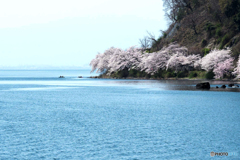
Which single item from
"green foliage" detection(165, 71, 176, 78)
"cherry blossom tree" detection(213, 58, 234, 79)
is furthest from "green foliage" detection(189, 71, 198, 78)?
"cherry blossom tree" detection(213, 58, 234, 79)

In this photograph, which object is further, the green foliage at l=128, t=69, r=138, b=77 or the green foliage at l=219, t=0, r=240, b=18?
the green foliage at l=128, t=69, r=138, b=77

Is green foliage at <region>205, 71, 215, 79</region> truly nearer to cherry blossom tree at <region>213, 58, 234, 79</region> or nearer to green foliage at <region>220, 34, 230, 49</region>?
cherry blossom tree at <region>213, 58, 234, 79</region>

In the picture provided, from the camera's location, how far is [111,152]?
2100 cm

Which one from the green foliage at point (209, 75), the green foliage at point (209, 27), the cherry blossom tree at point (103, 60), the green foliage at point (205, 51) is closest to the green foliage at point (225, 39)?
the green foliage at point (205, 51)

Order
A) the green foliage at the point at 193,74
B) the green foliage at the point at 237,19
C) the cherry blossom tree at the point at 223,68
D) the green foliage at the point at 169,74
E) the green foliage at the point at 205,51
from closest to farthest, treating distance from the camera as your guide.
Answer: the cherry blossom tree at the point at 223,68
the green foliage at the point at 237,19
the green foliage at the point at 193,74
the green foliage at the point at 205,51
the green foliage at the point at 169,74

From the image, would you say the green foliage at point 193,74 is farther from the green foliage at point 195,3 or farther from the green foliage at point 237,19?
the green foliage at point 195,3

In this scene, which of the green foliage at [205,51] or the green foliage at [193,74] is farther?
the green foliage at [205,51]

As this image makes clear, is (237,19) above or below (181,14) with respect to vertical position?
below

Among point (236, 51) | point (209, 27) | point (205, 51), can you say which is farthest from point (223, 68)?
point (209, 27)

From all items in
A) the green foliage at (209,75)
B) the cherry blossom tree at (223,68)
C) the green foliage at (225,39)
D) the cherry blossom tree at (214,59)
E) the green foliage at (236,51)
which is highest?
the green foliage at (225,39)

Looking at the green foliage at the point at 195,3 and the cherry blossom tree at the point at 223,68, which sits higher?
the green foliage at the point at 195,3

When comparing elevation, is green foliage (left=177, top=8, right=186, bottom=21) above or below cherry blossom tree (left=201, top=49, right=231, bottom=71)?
above

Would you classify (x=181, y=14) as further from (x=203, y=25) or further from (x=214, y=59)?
(x=214, y=59)

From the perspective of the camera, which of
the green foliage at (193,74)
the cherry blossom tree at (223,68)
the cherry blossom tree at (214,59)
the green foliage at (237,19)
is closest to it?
the cherry blossom tree at (223,68)
